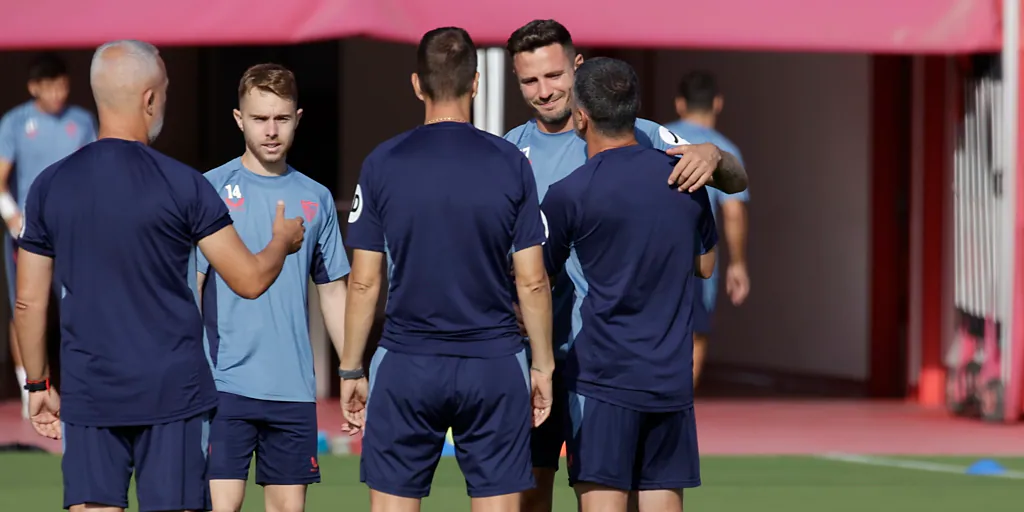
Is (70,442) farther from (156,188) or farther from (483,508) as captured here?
(483,508)

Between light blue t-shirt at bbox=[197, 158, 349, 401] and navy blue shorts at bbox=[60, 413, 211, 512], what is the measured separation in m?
0.97

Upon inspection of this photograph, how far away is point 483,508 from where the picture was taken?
4711 millimetres

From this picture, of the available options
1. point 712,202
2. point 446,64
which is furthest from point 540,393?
point 712,202

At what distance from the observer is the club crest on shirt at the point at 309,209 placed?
17.9ft

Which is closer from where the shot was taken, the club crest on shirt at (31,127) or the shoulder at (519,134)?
the shoulder at (519,134)

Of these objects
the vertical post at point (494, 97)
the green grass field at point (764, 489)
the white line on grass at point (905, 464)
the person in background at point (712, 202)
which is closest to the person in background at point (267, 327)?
the green grass field at point (764, 489)

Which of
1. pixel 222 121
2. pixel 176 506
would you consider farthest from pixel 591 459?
pixel 222 121

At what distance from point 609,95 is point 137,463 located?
1700 mm

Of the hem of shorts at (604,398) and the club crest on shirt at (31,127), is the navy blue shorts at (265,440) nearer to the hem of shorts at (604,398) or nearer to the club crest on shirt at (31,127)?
the hem of shorts at (604,398)

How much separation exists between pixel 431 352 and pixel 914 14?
5846mm

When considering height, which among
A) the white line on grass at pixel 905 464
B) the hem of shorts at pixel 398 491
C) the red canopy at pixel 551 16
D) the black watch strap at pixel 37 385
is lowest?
the white line on grass at pixel 905 464

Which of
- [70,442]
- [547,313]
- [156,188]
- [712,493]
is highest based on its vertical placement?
[156,188]

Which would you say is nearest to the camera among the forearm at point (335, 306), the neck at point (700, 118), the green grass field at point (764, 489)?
the forearm at point (335, 306)

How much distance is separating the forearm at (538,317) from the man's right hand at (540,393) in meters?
0.02
